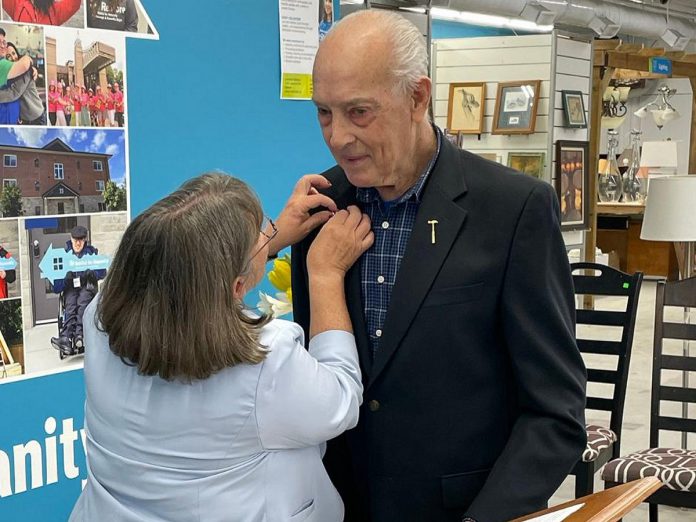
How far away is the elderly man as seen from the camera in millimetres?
1521

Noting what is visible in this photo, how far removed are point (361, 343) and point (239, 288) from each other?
0.91 ft

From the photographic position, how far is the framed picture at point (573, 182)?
841 centimetres

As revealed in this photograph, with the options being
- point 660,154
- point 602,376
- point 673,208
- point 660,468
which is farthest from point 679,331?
point 660,154

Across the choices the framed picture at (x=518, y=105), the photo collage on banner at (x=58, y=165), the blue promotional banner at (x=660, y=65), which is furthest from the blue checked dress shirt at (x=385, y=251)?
the blue promotional banner at (x=660, y=65)

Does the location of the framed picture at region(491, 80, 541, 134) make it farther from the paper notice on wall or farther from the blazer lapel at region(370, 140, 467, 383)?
the blazer lapel at region(370, 140, 467, 383)

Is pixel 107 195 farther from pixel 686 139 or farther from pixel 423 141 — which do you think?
pixel 686 139

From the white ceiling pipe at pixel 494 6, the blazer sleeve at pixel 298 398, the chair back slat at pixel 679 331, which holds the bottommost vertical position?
the chair back slat at pixel 679 331

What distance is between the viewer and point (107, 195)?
289 centimetres

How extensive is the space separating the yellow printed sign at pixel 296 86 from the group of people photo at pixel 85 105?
746 millimetres

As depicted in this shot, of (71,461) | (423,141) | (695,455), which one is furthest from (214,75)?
(695,455)

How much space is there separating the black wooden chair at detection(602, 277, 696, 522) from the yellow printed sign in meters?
1.73

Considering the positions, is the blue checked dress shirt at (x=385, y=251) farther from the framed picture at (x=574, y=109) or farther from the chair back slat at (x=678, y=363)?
the framed picture at (x=574, y=109)

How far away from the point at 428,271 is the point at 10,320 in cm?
161

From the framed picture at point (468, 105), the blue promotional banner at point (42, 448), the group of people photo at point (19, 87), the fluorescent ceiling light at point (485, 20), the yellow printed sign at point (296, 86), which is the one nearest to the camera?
the group of people photo at point (19, 87)
